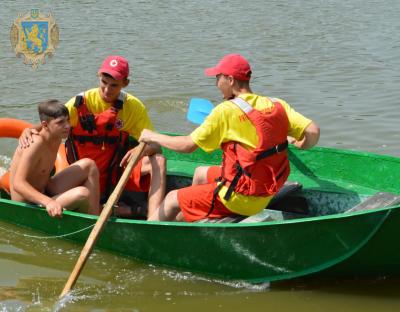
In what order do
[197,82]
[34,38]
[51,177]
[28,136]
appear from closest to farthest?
[28,136]
[51,177]
[197,82]
[34,38]

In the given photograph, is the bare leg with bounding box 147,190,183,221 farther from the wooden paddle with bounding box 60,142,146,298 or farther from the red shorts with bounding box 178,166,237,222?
the wooden paddle with bounding box 60,142,146,298

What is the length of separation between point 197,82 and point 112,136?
5387 mm

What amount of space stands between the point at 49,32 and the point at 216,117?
32.3 ft

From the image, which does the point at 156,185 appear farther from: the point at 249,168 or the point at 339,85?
the point at 339,85

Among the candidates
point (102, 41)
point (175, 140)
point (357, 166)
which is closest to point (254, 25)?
point (102, 41)

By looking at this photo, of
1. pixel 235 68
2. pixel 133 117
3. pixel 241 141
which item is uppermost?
pixel 235 68

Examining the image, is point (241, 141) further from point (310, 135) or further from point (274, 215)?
point (274, 215)

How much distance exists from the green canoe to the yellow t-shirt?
618 millimetres

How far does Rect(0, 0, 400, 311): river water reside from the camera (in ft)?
17.1

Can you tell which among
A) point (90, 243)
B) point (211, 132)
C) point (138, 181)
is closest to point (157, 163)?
point (138, 181)

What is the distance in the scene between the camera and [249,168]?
16.3ft

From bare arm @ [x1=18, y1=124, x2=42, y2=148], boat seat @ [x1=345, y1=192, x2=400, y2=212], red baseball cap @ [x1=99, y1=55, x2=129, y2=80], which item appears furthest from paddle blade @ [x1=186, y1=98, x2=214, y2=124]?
boat seat @ [x1=345, y1=192, x2=400, y2=212]

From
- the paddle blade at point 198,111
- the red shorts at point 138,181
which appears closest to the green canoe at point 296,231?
the red shorts at point 138,181

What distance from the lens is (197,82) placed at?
37.3 ft
